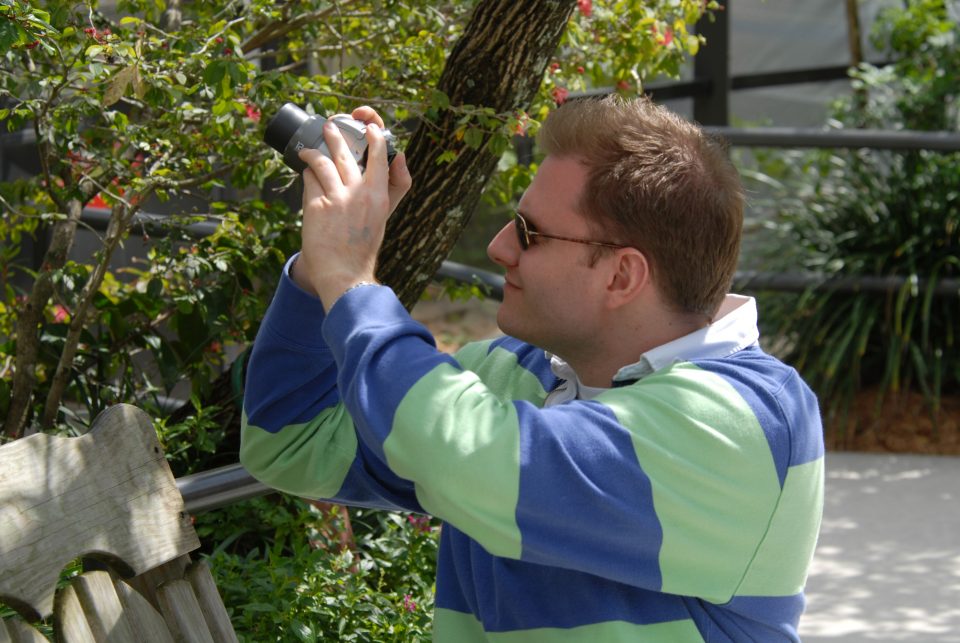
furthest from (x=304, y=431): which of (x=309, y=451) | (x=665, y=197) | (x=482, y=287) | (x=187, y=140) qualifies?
(x=482, y=287)

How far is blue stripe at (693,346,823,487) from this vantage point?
1608mm

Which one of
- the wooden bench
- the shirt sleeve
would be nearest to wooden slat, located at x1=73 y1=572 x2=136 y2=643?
the wooden bench

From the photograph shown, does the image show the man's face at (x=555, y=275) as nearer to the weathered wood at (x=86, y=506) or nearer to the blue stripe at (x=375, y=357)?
the blue stripe at (x=375, y=357)

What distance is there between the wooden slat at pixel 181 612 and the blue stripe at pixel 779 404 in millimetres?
809

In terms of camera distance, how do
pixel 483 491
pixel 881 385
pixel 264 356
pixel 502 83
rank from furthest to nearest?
pixel 881 385
pixel 502 83
pixel 264 356
pixel 483 491

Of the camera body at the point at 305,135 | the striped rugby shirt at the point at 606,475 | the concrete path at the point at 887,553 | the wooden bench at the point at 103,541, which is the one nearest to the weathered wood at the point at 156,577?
the wooden bench at the point at 103,541

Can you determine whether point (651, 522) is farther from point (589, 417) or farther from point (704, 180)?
point (704, 180)

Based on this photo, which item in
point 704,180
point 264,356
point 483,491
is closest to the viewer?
point 483,491

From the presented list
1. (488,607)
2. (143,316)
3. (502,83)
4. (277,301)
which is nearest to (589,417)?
(488,607)

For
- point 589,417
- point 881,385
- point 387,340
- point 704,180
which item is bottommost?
point 881,385

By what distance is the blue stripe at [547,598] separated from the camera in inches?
64.3

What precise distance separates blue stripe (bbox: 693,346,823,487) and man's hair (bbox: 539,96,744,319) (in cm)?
12

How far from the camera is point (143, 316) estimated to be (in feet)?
11.2

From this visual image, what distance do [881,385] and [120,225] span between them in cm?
449
